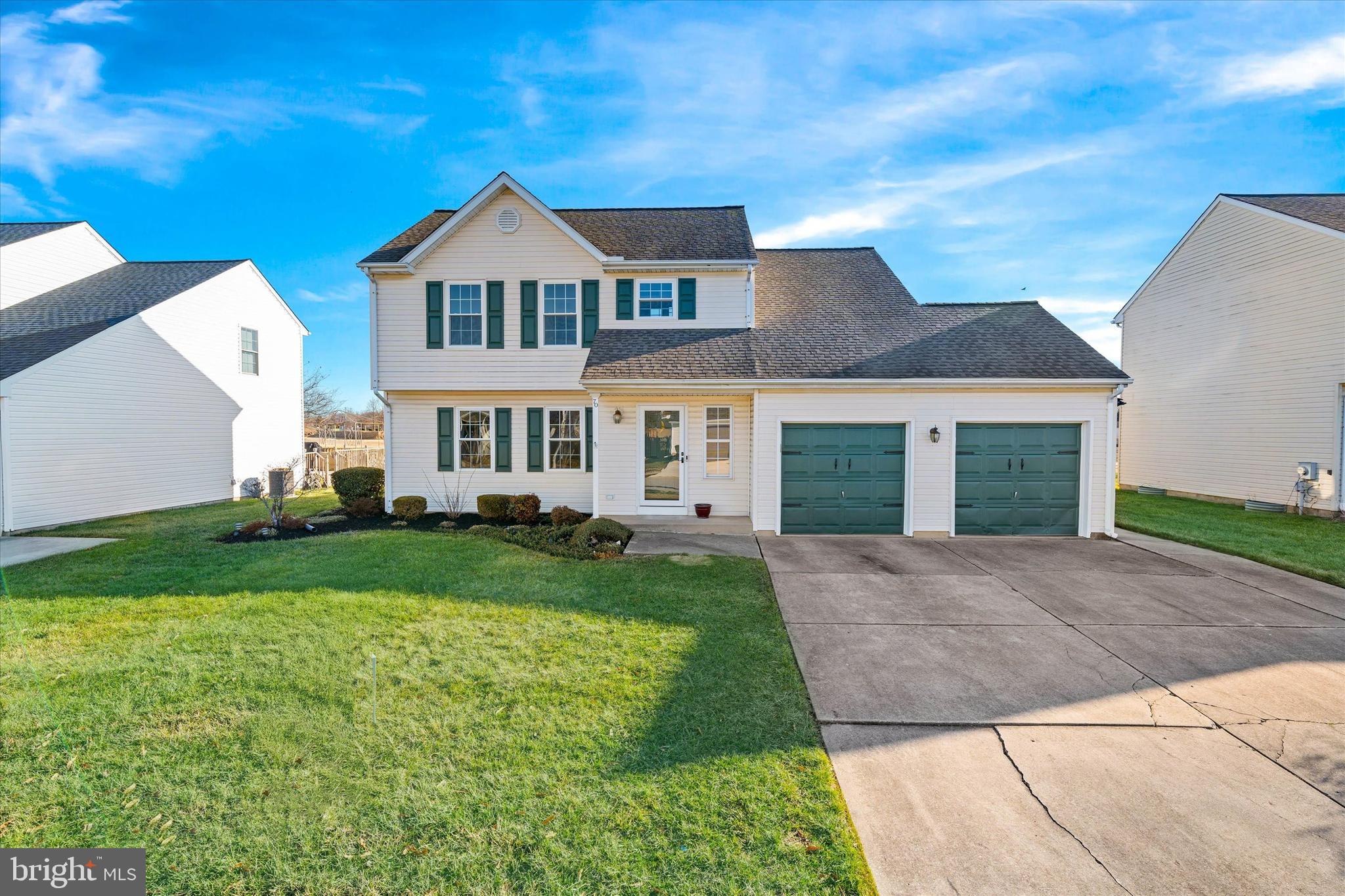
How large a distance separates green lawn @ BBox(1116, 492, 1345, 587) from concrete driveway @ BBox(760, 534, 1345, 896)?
4.96ft

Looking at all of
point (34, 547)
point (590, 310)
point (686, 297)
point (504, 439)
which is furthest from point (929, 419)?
point (34, 547)

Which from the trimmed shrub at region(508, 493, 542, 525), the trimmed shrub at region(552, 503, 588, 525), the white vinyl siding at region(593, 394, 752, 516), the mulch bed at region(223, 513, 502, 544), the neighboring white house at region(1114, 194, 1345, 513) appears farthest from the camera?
the neighboring white house at region(1114, 194, 1345, 513)

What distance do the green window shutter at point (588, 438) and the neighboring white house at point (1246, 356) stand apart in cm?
1748

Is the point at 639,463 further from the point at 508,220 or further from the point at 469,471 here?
the point at 508,220

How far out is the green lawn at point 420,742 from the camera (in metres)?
2.66

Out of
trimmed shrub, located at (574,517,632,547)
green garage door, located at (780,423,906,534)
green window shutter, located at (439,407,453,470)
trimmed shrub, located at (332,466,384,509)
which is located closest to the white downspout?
green garage door, located at (780,423,906,534)

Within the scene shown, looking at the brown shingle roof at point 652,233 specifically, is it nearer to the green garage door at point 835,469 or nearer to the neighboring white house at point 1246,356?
the green garage door at point 835,469

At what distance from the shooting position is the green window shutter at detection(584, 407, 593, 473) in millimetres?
12930

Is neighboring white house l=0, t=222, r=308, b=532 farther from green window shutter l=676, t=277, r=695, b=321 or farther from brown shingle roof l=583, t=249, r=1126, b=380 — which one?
green window shutter l=676, t=277, r=695, b=321

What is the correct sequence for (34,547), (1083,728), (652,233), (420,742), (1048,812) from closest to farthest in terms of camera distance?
(1048,812), (420,742), (1083,728), (34,547), (652,233)

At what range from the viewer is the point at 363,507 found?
1273cm

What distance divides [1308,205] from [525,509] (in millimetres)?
22333

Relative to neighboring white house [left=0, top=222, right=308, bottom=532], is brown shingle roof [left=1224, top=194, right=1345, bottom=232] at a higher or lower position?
higher

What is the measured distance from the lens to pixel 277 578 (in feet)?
23.2
